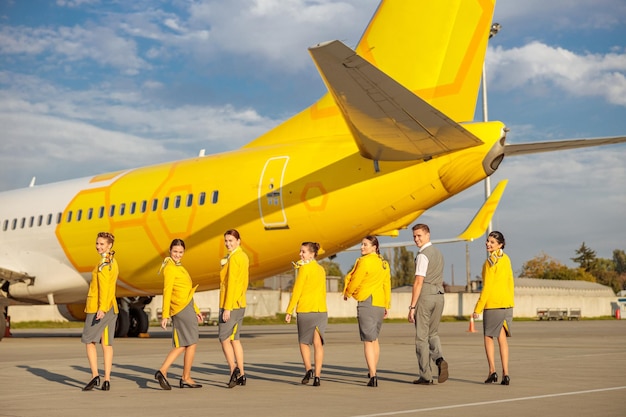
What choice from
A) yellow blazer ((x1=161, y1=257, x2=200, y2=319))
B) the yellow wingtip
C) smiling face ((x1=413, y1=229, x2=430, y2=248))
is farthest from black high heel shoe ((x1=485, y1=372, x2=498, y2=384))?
the yellow wingtip

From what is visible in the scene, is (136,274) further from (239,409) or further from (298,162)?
(239,409)

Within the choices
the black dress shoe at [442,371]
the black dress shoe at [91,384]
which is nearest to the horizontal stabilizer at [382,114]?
the black dress shoe at [442,371]

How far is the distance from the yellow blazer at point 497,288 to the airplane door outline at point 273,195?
9.09 m

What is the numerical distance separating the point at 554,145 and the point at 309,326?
8218 mm

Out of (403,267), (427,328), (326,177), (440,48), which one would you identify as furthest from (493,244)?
(403,267)

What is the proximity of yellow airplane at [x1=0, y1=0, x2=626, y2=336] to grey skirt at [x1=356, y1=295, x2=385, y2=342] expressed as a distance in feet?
12.2

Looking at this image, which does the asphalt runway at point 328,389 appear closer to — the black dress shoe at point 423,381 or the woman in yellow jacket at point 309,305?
the black dress shoe at point 423,381

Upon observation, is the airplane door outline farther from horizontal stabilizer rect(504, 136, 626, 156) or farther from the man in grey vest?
the man in grey vest

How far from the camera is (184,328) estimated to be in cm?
1109

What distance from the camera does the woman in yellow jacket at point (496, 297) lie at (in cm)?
1117

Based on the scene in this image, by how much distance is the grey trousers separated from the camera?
11133mm

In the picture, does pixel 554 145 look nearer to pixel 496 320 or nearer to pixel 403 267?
pixel 496 320

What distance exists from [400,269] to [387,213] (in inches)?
4080

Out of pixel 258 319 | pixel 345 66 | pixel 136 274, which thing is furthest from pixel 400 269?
pixel 345 66
